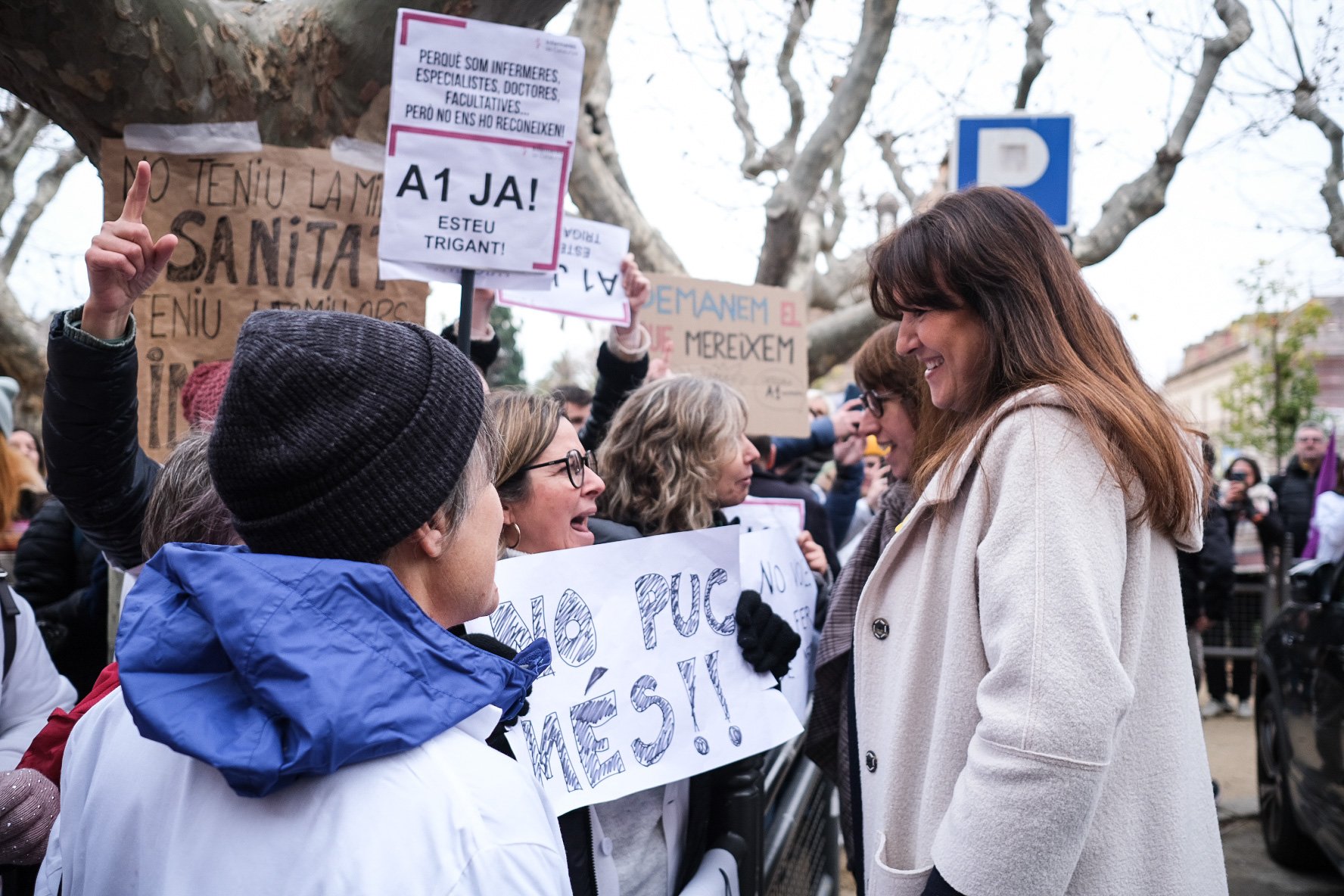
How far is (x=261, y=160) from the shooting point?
2775 millimetres

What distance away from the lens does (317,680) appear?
3.06ft

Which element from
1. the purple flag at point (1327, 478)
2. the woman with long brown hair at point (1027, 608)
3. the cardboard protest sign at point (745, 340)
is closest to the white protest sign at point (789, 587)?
the woman with long brown hair at point (1027, 608)

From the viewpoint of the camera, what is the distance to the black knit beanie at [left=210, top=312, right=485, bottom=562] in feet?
3.49

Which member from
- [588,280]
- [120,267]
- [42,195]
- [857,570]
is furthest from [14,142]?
[857,570]

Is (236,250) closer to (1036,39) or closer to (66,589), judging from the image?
(66,589)

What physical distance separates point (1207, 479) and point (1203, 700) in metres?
9.00

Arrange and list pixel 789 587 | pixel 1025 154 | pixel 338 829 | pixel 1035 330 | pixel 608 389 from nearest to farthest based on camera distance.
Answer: pixel 338 829 → pixel 1035 330 → pixel 789 587 → pixel 608 389 → pixel 1025 154

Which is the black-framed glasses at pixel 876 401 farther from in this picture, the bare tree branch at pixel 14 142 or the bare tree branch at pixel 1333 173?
the bare tree branch at pixel 14 142

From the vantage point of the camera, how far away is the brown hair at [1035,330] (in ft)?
4.92

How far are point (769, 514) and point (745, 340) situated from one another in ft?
5.09

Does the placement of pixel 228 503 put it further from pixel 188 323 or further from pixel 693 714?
pixel 188 323

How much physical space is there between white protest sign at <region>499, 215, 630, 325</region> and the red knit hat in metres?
1.16

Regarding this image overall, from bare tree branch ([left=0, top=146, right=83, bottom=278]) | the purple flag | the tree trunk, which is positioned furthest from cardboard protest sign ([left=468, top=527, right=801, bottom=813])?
bare tree branch ([left=0, top=146, right=83, bottom=278])

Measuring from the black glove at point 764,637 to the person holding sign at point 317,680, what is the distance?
4.15ft
